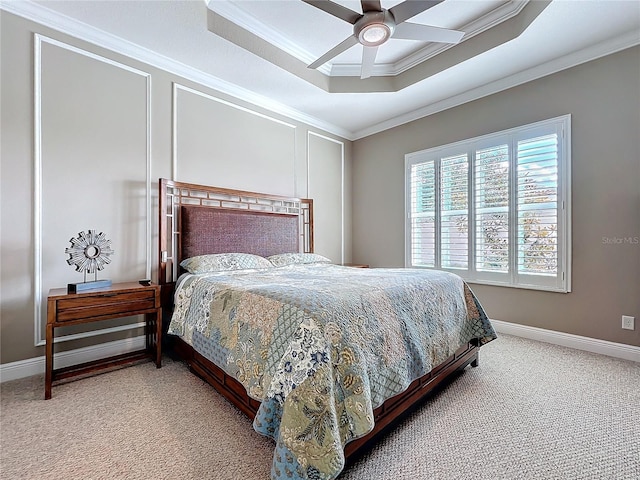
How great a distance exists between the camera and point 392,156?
4516 mm

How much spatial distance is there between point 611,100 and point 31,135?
506 centimetres

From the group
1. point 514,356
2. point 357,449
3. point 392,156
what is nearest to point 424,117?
point 392,156

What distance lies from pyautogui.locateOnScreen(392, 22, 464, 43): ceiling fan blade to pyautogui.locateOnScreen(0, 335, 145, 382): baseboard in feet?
11.5

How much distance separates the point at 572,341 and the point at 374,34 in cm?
337

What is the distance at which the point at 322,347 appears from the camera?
1230mm

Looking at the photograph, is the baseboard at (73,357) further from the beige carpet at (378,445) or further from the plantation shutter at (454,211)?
the plantation shutter at (454,211)

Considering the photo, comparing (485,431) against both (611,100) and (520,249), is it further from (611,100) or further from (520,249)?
(611,100)

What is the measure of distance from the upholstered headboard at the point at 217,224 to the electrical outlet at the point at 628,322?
3431 millimetres

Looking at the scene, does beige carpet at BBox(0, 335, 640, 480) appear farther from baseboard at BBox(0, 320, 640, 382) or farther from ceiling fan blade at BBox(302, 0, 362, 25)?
ceiling fan blade at BBox(302, 0, 362, 25)

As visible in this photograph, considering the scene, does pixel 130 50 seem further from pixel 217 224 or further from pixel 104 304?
pixel 104 304

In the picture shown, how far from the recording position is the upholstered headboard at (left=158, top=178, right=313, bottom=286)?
2994 millimetres

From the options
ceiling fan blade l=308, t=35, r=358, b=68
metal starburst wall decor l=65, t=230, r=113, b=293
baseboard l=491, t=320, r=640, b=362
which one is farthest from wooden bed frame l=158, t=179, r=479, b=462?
ceiling fan blade l=308, t=35, r=358, b=68

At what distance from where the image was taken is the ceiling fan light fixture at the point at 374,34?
2.03 meters

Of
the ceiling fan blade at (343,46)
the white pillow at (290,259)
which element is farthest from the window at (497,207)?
the ceiling fan blade at (343,46)
